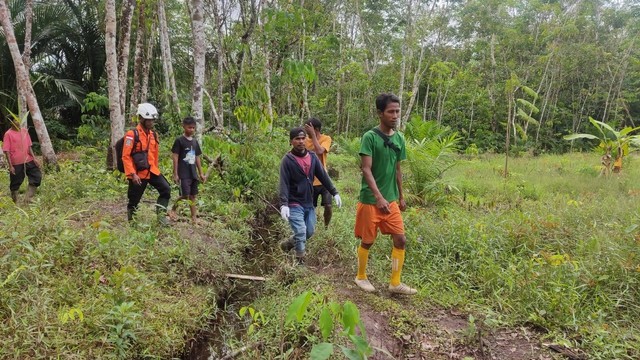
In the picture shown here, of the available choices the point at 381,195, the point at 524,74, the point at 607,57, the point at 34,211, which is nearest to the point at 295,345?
the point at 381,195

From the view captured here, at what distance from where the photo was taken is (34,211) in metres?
4.28

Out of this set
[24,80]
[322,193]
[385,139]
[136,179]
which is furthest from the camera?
[24,80]

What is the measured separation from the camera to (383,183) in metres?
3.90

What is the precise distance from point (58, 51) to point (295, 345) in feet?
55.0

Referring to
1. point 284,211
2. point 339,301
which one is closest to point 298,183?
point 284,211

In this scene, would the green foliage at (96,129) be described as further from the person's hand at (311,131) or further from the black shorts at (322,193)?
the black shorts at (322,193)

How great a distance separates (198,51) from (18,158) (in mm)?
3392

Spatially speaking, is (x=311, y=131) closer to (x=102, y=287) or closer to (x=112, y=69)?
(x=102, y=287)

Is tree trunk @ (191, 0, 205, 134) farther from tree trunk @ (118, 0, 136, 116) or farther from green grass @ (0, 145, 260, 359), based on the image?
tree trunk @ (118, 0, 136, 116)

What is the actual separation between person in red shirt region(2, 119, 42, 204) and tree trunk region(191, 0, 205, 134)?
2.77 metres

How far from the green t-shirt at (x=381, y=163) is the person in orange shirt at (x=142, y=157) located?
2762mm

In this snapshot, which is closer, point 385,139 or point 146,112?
point 385,139

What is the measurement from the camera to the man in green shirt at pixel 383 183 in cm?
372

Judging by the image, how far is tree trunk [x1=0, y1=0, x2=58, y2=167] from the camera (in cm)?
764
